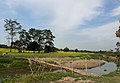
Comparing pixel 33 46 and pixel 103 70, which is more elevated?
pixel 33 46

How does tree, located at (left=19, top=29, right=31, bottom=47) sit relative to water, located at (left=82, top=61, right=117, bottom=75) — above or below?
above

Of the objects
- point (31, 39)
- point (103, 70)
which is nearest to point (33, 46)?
point (31, 39)

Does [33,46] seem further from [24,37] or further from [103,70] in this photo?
[103,70]

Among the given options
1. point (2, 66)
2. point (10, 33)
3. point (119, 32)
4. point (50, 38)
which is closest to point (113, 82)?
point (119, 32)

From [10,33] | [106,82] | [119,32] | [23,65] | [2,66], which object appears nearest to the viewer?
[106,82]

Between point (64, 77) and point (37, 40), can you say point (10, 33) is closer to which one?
point (37, 40)

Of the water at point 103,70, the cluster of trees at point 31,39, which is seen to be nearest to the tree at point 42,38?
the cluster of trees at point 31,39

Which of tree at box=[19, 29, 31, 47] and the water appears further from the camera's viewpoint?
tree at box=[19, 29, 31, 47]

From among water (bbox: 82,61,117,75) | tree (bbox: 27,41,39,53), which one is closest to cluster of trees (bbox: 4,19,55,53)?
tree (bbox: 27,41,39,53)

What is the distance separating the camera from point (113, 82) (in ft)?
67.9

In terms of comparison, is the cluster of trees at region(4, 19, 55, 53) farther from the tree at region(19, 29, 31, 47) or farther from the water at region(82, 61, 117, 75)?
the water at region(82, 61, 117, 75)

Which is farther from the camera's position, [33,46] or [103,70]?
[33,46]

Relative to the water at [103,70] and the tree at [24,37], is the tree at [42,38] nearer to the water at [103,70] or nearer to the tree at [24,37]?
the tree at [24,37]

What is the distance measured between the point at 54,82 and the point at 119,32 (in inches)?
845
